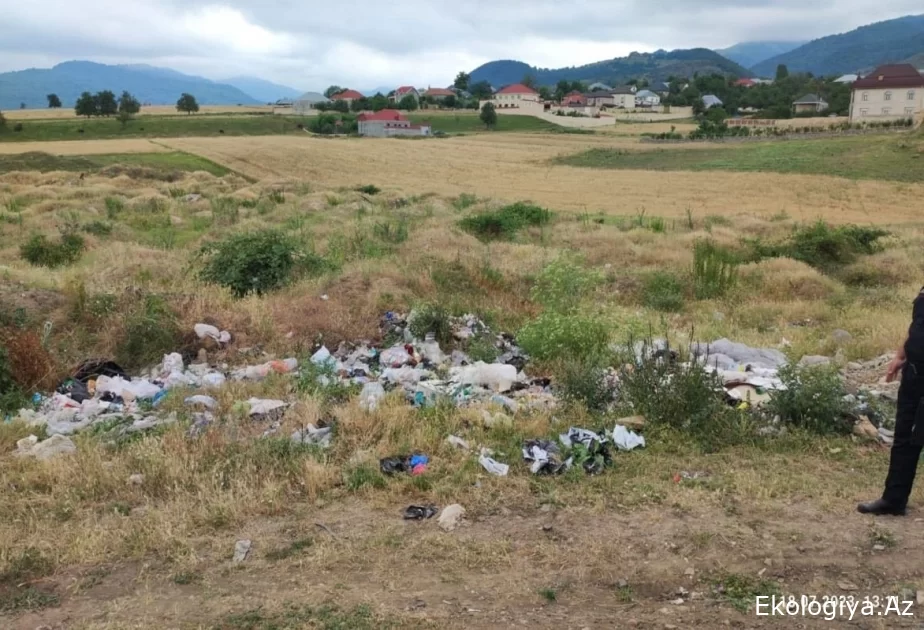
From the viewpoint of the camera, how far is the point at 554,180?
139 feet

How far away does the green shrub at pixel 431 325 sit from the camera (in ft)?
26.5

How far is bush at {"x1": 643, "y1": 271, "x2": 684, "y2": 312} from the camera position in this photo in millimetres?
10922

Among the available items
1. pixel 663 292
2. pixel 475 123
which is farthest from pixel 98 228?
pixel 475 123

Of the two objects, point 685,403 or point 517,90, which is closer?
point 685,403

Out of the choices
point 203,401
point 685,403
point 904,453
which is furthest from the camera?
point 203,401

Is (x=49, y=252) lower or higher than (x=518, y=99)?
lower

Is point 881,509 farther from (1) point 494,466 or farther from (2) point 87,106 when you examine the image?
(2) point 87,106

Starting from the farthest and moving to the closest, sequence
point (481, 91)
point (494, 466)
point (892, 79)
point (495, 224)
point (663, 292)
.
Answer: point (481, 91) < point (892, 79) < point (495, 224) < point (663, 292) < point (494, 466)

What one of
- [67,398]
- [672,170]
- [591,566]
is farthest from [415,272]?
[672,170]

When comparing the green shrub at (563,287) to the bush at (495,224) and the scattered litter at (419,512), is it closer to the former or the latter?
the scattered litter at (419,512)

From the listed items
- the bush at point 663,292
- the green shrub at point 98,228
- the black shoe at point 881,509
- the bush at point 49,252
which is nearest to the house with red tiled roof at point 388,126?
the green shrub at point 98,228

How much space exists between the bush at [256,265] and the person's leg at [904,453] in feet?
25.9

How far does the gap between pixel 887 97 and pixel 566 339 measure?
3583 inches

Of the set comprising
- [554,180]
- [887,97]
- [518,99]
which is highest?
[518,99]
